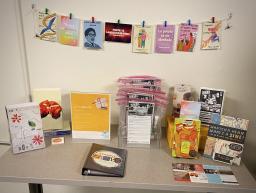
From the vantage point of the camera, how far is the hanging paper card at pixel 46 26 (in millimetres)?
1235

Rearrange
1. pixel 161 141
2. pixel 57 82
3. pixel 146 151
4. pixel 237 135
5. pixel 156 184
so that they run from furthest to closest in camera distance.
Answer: pixel 57 82, pixel 161 141, pixel 146 151, pixel 237 135, pixel 156 184

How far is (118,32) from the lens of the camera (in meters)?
1.25

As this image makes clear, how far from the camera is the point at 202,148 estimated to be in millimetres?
1165

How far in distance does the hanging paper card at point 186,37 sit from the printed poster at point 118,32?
0.94 feet

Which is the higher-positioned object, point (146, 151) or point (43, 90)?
point (43, 90)

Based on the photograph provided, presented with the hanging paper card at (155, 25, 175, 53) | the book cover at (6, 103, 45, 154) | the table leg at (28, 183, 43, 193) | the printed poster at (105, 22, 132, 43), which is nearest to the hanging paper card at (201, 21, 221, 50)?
the hanging paper card at (155, 25, 175, 53)

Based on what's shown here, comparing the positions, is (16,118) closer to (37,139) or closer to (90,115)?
(37,139)

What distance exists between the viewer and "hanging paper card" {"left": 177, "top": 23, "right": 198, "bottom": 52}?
1230 mm

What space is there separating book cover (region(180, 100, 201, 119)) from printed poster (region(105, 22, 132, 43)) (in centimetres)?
48

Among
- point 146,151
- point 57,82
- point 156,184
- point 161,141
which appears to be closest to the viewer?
point 156,184

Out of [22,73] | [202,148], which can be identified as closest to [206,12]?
[202,148]

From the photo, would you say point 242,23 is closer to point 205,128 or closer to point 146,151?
point 205,128

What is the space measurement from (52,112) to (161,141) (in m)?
0.63

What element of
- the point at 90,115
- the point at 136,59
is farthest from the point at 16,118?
the point at 136,59
